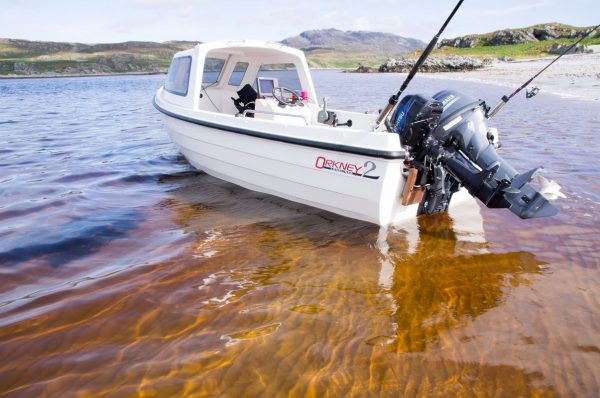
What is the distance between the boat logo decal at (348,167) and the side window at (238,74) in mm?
5057

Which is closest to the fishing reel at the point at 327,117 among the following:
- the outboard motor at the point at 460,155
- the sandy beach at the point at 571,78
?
the outboard motor at the point at 460,155

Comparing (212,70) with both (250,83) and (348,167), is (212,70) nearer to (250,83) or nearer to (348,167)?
(250,83)

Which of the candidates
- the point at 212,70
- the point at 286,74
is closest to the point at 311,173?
the point at 286,74

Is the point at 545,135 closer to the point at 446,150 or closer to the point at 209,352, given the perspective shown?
the point at 446,150

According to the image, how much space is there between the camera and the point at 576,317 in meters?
3.51

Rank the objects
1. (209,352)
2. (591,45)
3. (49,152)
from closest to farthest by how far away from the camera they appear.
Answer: (209,352) < (49,152) < (591,45)

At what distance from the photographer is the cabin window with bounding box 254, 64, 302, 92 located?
8.94 meters

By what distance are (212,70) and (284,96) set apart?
6.50 feet

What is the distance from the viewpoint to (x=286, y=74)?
28.7ft

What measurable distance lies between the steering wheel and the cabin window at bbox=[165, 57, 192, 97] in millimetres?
1706

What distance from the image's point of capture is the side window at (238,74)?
959 cm

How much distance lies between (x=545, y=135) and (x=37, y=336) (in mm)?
12231

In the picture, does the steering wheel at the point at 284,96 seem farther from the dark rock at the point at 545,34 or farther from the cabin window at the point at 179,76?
the dark rock at the point at 545,34


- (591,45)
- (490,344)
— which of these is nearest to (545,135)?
(490,344)
